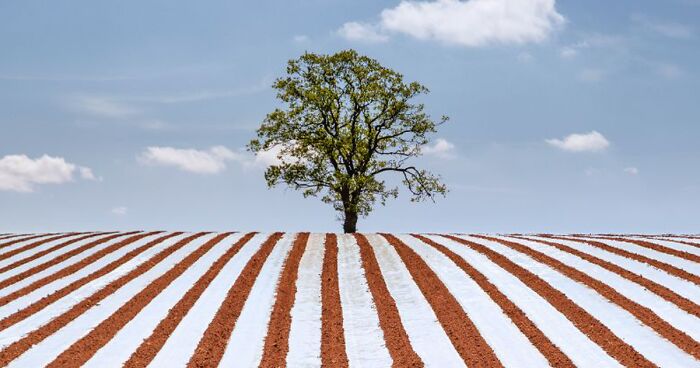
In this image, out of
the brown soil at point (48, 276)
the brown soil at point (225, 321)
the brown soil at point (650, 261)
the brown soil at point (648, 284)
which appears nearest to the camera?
the brown soil at point (225, 321)

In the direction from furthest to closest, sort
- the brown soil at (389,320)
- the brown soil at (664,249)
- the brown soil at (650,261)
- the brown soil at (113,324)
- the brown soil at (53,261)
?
the brown soil at (664,249) → the brown soil at (53,261) → the brown soil at (650,261) → the brown soil at (113,324) → the brown soil at (389,320)

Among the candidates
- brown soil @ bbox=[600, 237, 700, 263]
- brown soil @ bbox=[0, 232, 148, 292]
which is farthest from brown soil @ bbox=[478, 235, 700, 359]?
brown soil @ bbox=[0, 232, 148, 292]

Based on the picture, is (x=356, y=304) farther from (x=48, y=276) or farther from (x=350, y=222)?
(x=350, y=222)

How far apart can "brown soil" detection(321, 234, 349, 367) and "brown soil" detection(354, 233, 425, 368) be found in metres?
1.05

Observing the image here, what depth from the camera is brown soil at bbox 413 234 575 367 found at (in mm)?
14852

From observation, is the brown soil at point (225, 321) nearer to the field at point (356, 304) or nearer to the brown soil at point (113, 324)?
the field at point (356, 304)

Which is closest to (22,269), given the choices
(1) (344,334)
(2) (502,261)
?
(1) (344,334)

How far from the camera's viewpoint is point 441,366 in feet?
46.8

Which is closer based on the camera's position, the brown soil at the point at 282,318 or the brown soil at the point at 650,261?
the brown soil at the point at 282,318

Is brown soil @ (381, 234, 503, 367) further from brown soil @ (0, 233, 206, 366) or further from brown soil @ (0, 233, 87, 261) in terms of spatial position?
brown soil @ (0, 233, 87, 261)

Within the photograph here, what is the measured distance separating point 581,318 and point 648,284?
14.6 ft

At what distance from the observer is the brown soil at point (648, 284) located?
18.4 m

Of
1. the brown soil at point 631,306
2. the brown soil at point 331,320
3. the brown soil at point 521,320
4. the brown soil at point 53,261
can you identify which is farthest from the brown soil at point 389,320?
the brown soil at point 53,261

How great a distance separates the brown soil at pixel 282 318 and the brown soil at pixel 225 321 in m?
0.96
